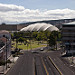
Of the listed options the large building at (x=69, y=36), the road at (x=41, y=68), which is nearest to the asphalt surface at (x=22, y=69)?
the road at (x=41, y=68)

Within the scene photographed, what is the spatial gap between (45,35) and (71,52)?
3520 inches

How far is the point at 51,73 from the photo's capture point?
5219 cm

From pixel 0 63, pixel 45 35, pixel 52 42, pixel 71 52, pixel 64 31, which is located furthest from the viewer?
pixel 45 35

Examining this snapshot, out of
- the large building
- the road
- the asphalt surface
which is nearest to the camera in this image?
the road

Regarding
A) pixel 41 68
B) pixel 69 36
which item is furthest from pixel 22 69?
pixel 69 36

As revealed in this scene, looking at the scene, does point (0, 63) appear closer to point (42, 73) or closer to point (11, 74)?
point (11, 74)

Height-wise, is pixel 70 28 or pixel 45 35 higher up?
pixel 70 28

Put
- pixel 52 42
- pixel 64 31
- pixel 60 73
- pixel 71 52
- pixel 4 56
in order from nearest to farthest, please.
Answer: pixel 60 73
pixel 4 56
pixel 71 52
pixel 64 31
pixel 52 42

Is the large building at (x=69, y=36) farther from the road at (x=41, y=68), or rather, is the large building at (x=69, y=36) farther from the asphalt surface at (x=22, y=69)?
the asphalt surface at (x=22, y=69)

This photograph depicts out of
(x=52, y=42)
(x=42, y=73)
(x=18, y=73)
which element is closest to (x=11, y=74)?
(x=18, y=73)

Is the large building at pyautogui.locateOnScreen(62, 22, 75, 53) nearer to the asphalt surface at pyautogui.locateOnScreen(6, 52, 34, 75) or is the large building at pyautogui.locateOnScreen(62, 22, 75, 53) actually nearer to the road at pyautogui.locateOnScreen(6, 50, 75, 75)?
the road at pyautogui.locateOnScreen(6, 50, 75, 75)

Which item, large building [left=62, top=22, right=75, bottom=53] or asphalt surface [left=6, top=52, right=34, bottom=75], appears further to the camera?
large building [left=62, top=22, right=75, bottom=53]

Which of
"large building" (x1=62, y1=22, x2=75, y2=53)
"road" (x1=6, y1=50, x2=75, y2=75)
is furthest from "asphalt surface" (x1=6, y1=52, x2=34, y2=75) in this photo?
"large building" (x1=62, y1=22, x2=75, y2=53)

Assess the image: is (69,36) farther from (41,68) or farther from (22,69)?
(22,69)
